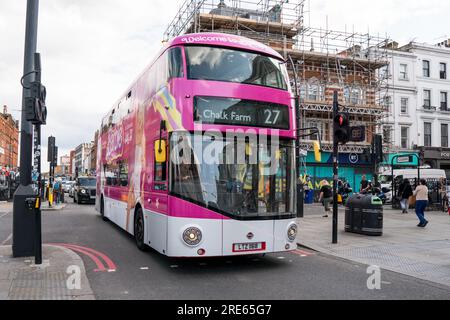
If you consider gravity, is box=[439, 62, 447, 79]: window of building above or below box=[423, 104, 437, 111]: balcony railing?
above

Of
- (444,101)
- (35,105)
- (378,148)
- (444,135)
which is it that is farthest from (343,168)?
(35,105)

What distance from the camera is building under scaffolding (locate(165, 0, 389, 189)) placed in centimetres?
3025

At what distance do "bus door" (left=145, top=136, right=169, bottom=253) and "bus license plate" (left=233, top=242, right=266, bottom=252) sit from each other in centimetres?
127

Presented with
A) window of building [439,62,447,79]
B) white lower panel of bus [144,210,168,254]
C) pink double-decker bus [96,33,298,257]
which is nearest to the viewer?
pink double-decker bus [96,33,298,257]

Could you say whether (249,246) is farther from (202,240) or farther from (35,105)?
(35,105)

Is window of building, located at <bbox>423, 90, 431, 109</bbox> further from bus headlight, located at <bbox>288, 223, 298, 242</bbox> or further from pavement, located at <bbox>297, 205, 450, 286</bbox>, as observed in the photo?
bus headlight, located at <bbox>288, 223, 298, 242</bbox>

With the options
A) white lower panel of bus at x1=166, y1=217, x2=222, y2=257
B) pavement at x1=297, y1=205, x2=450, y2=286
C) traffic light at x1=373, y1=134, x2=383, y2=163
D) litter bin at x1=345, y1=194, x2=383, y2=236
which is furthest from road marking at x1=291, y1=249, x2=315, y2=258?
traffic light at x1=373, y1=134, x2=383, y2=163

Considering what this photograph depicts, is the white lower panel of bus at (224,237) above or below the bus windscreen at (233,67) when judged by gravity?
below

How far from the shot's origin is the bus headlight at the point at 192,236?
675cm

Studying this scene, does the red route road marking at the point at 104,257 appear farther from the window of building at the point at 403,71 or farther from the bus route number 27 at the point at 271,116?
the window of building at the point at 403,71

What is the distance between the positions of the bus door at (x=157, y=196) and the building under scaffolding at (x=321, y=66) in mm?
22638

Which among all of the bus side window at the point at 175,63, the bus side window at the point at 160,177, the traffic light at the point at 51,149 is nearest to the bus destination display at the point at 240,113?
the bus side window at the point at 175,63

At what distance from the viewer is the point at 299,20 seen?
3172cm
